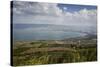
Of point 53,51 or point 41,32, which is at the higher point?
point 41,32

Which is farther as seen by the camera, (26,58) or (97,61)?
(97,61)

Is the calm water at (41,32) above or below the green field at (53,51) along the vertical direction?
above

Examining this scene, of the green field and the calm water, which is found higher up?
the calm water

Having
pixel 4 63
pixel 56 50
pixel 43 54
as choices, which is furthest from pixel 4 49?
pixel 56 50

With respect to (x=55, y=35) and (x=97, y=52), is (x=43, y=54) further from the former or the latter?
(x=97, y=52)
